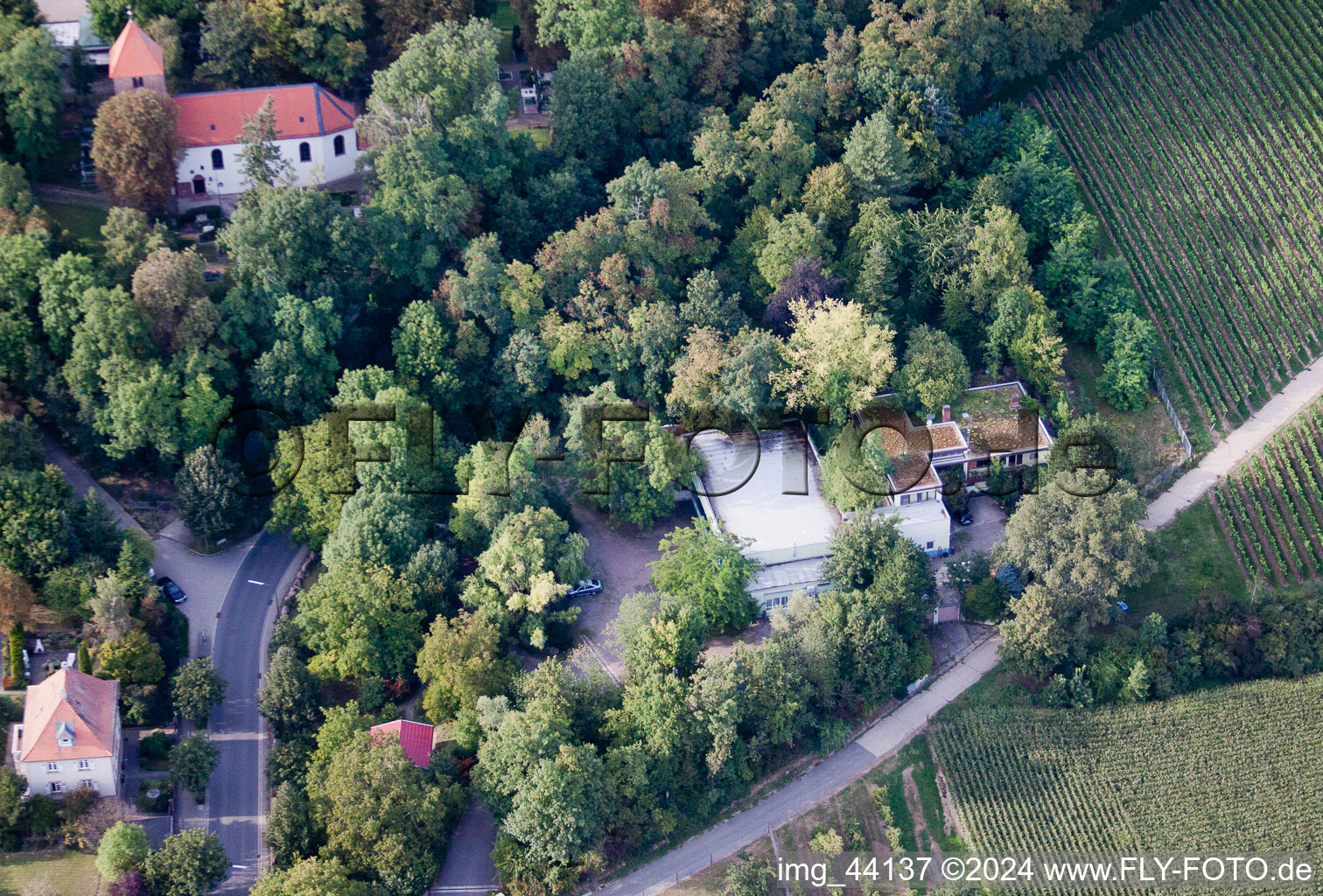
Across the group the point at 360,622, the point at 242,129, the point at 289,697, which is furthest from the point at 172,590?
the point at 242,129

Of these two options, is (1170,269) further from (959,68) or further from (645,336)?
(645,336)

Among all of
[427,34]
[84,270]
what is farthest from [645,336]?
[84,270]

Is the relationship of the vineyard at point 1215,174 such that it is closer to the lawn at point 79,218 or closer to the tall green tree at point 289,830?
the tall green tree at point 289,830

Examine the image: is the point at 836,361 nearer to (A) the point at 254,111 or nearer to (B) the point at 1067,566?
(B) the point at 1067,566

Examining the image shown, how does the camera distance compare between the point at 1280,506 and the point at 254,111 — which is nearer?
the point at 1280,506

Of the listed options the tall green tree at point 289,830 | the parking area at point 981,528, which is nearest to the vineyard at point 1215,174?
the parking area at point 981,528

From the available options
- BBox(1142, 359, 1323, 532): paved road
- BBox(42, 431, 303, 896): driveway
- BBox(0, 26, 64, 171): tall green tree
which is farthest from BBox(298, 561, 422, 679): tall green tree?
BBox(1142, 359, 1323, 532): paved road
